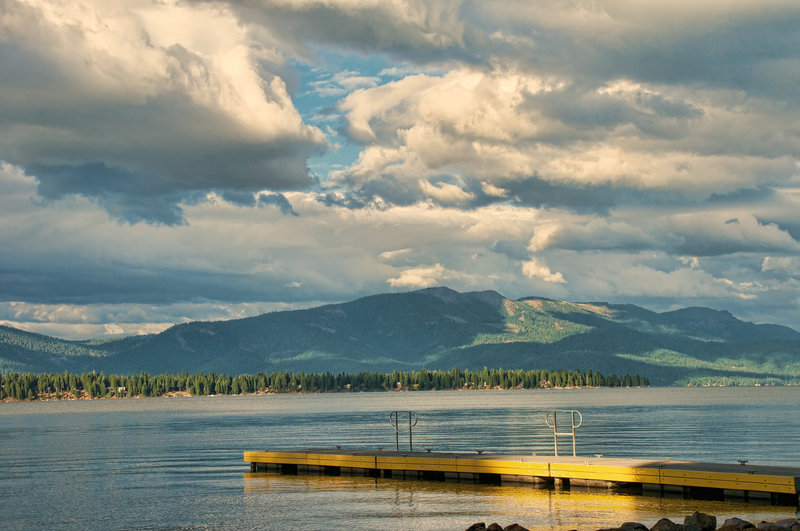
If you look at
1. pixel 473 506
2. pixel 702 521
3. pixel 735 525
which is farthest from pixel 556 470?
pixel 735 525

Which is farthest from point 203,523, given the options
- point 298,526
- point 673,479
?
point 673,479

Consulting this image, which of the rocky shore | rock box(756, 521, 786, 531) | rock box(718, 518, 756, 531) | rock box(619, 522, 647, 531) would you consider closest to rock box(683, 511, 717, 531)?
the rocky shore

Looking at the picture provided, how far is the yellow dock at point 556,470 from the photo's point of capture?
159ft

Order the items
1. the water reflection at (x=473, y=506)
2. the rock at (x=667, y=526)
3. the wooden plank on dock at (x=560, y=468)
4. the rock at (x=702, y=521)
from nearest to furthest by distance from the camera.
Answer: the rock at (x=667, y=526), the rock at (x=702, y=521), the water reflection at (x=473, y=506), the wooden plank on dock at (x=560, y=468)

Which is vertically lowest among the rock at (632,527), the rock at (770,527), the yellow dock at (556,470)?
the rock at (632,527)

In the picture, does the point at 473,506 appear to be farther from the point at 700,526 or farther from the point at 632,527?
the point at 700,526

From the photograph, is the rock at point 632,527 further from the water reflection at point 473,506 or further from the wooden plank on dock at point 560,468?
the wooden plank on dock at point 560,468

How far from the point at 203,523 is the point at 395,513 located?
36.4 ft

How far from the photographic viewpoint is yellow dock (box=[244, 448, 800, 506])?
48500 millimetres

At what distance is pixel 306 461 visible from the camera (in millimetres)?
70438

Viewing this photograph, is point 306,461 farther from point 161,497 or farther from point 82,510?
point 82,510

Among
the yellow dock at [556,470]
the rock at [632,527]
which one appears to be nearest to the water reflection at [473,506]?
the yellow dock at [556,470]

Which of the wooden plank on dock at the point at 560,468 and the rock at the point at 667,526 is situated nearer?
the rock at the point at 667,526

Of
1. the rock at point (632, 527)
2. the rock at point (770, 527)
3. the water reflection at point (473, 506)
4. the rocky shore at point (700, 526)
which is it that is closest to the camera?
the rock at point (770, 527)
